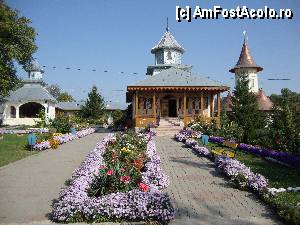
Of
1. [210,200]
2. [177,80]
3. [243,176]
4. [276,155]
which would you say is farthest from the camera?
[177,80]

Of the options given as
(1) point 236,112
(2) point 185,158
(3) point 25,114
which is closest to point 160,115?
(1) point 236,112

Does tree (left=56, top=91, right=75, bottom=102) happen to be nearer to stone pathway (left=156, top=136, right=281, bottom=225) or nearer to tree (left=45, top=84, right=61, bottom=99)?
tree (left=45, top=84, right=61, bottom=99)

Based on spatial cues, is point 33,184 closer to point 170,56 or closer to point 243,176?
point 243,176

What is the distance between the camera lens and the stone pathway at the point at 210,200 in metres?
6.92

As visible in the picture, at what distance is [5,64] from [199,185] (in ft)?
103

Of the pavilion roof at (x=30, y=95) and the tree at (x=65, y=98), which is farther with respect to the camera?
the tree at (x=65, y=98)

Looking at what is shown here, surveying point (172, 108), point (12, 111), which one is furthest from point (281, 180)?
point (12, 111)

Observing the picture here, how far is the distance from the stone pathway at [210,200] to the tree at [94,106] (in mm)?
41890

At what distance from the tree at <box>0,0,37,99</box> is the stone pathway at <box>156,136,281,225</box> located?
85.2ft

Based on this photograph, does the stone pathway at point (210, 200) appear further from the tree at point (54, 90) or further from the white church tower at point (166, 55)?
the tree at point (54, 90)

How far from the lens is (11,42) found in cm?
3478

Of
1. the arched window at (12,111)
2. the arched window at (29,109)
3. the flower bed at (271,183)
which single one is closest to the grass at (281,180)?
the flower bed at (271,183)

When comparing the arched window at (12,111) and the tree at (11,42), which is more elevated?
the tree at (11,42)

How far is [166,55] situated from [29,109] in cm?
2488
